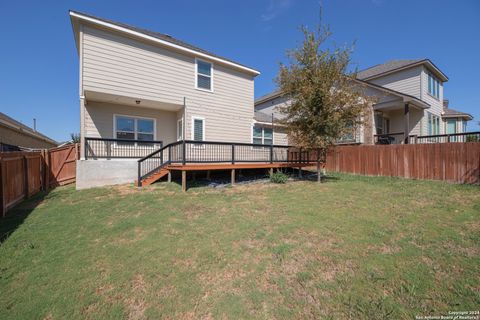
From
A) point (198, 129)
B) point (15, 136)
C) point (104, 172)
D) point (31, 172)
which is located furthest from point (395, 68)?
point (15, 136)

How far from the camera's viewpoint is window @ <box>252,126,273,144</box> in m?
14.4

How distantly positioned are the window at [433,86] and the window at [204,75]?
16434 mm

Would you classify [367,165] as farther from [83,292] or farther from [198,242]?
[83,292]

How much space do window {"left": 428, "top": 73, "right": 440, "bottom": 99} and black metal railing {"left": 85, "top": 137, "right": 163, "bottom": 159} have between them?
1977 cm

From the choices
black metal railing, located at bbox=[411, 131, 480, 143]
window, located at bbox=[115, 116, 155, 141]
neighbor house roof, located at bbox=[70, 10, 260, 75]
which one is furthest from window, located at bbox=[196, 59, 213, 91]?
black metal railing, located at bbox=[411, 131, 480, 143]

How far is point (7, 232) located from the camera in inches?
185

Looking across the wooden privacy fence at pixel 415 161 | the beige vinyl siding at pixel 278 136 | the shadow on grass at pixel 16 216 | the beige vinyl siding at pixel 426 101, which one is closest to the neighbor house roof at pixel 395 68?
the beige vinyl siding at pixel 426 101

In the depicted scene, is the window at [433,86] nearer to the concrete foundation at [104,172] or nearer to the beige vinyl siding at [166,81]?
the beige vinyl siding at [166,81]

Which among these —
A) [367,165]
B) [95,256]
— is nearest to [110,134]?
[95,256]

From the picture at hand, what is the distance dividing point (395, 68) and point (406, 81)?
1294 mm

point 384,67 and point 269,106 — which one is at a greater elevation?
point 384,67

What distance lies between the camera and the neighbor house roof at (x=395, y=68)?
49.7 ft

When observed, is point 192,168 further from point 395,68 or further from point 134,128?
point 395,68

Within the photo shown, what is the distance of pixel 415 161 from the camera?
34.3ft
